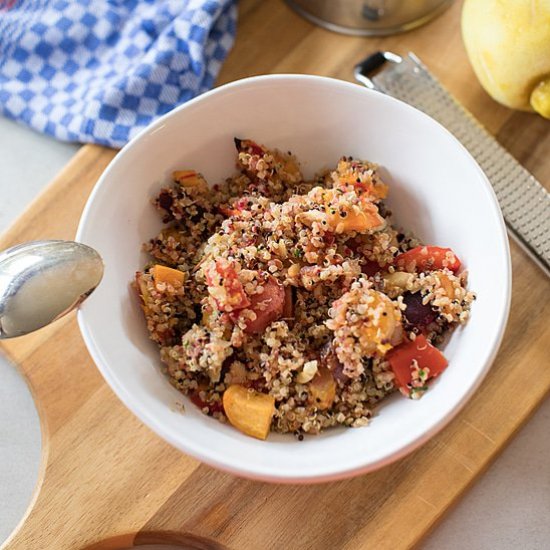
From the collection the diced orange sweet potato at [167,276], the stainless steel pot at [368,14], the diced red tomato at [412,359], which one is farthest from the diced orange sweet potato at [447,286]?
the stainless steel pot at [368,14]

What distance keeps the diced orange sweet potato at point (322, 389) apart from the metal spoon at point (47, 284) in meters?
0.42

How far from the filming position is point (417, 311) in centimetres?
138

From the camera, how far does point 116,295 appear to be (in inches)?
55.9

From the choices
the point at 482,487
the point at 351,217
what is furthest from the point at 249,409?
the point at 482,487

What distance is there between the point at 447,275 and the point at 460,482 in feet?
1.40

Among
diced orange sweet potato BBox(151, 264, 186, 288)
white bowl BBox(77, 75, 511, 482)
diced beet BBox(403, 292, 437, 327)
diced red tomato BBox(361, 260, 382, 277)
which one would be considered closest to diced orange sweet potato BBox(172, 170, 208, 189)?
white bowl BBox(77, 75, 511, 482)

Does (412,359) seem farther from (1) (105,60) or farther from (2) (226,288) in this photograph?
(1) (105,60)

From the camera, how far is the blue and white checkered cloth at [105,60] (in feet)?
6.06

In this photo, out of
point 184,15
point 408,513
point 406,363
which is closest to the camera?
point 406,363

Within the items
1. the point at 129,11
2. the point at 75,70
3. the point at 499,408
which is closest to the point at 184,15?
the point at 129,11

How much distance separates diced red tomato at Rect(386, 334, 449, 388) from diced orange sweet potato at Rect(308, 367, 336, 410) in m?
0.11

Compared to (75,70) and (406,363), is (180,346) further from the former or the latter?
(75,70)

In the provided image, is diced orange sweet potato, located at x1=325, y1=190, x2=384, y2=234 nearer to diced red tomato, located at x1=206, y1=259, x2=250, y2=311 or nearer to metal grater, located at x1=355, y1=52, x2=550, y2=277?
diced red tomato, located at x1=206, y1=259, x2=250, y2=311

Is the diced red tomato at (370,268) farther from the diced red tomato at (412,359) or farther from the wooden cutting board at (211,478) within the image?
the wooden cutting board at (211,478)
